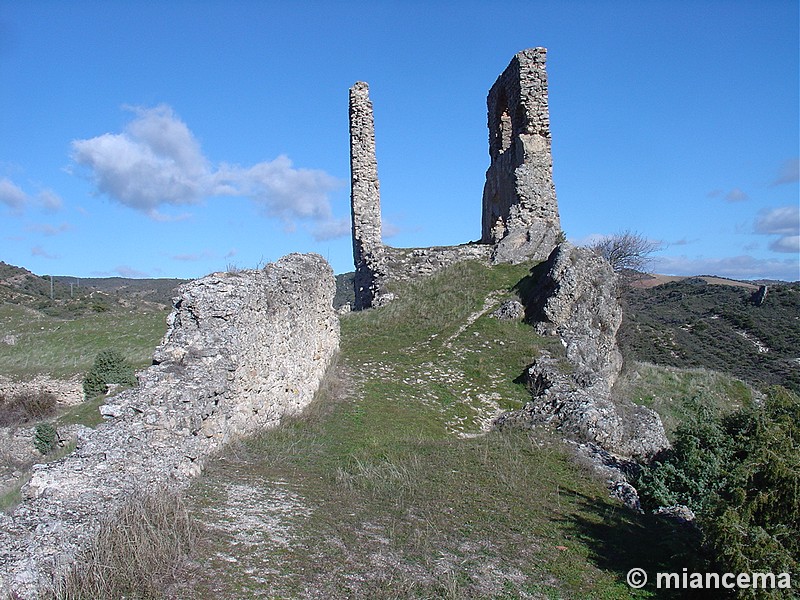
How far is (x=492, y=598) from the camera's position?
5102 mm

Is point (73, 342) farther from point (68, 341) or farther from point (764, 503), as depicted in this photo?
point (764, 503)

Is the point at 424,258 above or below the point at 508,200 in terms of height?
below

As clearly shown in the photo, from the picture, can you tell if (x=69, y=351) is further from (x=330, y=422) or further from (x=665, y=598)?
(x=665, y=598)

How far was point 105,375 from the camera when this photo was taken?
19625 millimetres

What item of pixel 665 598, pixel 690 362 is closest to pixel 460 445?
pixel 665 598

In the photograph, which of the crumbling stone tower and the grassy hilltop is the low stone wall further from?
the crumbling stone tower

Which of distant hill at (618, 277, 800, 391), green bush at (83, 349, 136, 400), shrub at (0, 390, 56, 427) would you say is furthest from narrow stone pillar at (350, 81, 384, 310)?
distant hill at (618, 277, 800, 391)

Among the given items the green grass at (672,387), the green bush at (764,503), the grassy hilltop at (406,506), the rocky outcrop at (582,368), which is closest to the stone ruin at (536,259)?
the rocky outcrop at (582,368)

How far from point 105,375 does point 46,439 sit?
3847 millimetres

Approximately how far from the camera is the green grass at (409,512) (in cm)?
525

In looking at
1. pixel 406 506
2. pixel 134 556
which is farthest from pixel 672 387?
pixel 134 556

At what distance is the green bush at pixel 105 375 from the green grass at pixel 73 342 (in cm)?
127

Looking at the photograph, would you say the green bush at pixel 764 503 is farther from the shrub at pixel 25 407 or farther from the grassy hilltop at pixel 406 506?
the shrub at pixel 25 407

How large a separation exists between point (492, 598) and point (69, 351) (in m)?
24.7
